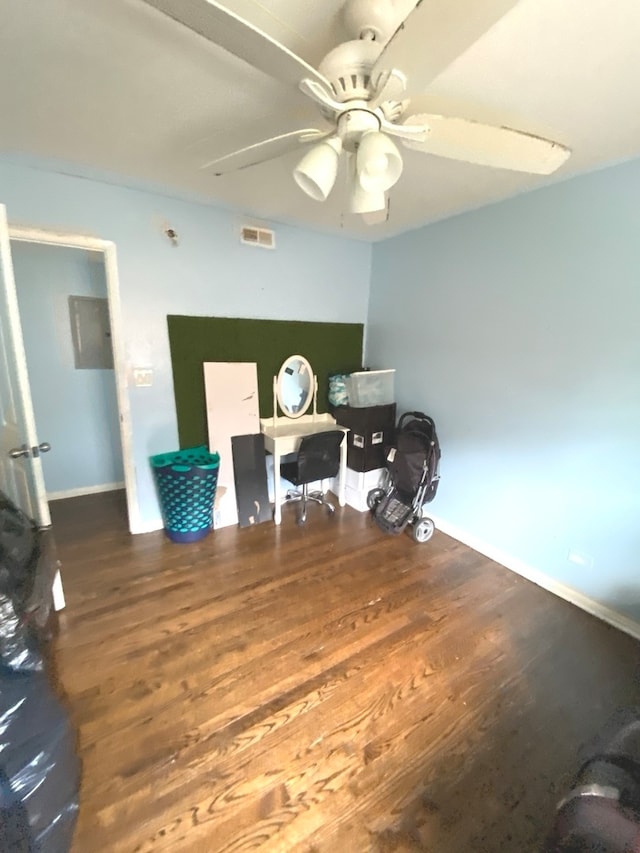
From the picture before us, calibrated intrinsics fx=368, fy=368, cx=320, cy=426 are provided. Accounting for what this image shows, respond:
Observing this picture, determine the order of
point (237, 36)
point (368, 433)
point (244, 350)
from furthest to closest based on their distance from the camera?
1. point (368, 433)
2. point (244, 350)
3. point (237, 36)

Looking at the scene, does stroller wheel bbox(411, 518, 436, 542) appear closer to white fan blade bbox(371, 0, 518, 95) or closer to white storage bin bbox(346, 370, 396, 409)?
white storage bin bbox(346, 370, 396, 409)

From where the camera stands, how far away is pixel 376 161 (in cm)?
109

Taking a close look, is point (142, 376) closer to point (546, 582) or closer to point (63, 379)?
point (63, 379)

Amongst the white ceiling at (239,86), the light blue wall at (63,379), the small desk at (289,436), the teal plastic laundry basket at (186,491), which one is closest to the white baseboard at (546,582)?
the small desk at (289,436)

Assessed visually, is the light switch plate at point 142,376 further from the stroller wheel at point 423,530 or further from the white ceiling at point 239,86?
the stroller wheel at point 423,530

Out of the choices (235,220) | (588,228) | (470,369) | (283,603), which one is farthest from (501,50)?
(283,603)

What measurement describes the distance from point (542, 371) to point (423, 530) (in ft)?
4.65

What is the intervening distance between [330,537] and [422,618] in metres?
0.99

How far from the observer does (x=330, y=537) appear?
293cm

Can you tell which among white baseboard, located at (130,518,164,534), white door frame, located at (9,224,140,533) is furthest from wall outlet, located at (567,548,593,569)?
white door frame, located at (9,224,140,533)

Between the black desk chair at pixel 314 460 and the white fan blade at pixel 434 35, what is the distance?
2.17m

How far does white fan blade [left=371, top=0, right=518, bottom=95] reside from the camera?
2.50 ft

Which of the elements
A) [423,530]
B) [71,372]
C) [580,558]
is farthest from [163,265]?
[580,558]

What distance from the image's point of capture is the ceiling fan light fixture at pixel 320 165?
1.13m
